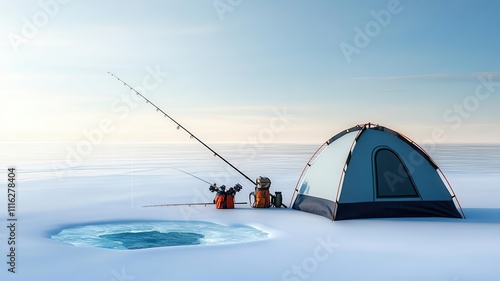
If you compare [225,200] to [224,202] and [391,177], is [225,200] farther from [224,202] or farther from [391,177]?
[391,177]

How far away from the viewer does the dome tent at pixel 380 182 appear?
955cm

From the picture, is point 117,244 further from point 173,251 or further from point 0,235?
point 0,235

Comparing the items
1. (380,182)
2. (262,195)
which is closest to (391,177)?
(380,182)

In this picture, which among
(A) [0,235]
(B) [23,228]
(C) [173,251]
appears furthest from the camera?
(B) [23,228]

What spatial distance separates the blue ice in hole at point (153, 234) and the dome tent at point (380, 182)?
74.3 inches

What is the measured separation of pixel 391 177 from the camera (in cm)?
976

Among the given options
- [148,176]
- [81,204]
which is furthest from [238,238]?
[148,176]

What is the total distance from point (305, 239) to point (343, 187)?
206 centimetres

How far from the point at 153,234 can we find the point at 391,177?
15.2ft

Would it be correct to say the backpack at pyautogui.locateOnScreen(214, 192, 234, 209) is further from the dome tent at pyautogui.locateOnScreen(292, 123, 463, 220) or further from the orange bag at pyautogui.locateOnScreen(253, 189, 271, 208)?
the dome tent at pyautogui.locateOnScreen(292, 123, 463, 220)

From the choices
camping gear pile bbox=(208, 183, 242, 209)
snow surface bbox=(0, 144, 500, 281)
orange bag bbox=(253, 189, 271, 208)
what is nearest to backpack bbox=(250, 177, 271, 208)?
orange bag bbox=(253, 189, 271, 208)

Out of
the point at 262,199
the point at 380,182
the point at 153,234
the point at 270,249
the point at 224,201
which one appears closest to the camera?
the point at 270,249

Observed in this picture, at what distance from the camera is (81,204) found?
11.7m

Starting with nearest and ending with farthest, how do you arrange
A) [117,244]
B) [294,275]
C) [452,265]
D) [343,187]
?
[294,275] < [452,265] < [117,244] < [343,187]
